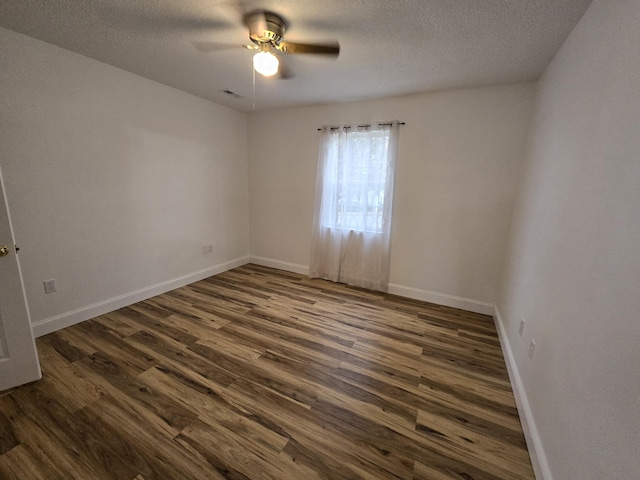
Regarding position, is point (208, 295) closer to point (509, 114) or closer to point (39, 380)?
point (39, 380)

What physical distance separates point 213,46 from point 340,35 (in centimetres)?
98

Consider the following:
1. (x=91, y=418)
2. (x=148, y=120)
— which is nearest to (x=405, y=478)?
(x=91, y=418)

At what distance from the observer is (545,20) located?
4.97ft

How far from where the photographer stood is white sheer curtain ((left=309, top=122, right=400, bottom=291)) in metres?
3.05

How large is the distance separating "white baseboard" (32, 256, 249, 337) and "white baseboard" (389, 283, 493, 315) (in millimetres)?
2624

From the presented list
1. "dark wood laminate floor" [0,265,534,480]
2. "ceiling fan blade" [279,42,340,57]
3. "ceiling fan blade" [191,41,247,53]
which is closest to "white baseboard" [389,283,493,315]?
"dark wood laminate floor" [0,265,534,480]

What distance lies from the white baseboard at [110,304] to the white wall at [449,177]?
6.98 ft

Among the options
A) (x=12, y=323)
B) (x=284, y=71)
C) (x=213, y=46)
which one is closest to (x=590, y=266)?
(x=284, y=71)

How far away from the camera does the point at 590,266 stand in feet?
3.47

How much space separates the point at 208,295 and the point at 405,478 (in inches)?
103

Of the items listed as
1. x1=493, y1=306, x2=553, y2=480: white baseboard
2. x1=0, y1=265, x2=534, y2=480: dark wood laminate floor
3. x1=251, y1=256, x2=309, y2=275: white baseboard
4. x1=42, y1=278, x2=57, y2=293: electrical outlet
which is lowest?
x1=0, y1=265, x2=534, y2=480: dark wood laminate floor

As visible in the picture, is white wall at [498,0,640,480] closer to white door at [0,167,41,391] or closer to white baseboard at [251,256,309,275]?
white baseboard at [251,256,309,275]

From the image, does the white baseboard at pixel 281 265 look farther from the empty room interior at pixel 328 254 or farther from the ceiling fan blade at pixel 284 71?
the ceiling fan blade at pixel 284 71

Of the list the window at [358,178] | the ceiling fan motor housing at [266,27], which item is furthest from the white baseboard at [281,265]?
the ceiling fan motor housing at [266,27]
